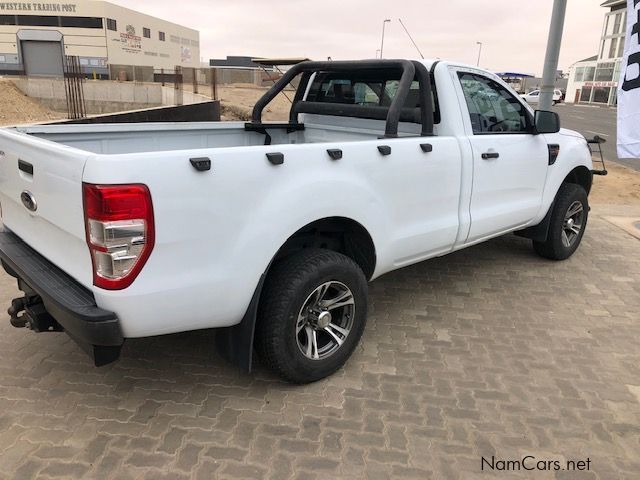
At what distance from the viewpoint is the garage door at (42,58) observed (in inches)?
2297

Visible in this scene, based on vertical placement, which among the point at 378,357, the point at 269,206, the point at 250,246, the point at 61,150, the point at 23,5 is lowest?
the point at 378,357

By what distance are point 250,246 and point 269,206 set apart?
0.72 feet

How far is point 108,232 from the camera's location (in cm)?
222

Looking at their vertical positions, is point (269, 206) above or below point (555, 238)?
above

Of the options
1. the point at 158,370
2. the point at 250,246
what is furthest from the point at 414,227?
the point at 158,370

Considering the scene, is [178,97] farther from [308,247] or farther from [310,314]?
[310,314]

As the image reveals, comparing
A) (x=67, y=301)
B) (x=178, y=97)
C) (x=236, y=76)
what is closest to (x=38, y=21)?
(x=236, y=76)

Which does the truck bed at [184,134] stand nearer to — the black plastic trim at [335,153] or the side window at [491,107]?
the side window at [491,107]

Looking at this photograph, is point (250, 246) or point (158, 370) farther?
point (158, 370)

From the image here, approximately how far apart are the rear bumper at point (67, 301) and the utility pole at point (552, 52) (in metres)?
7.06

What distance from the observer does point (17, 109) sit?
24.7m

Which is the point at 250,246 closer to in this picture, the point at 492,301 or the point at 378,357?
the point at 378,357

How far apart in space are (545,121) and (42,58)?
66.7 meters
